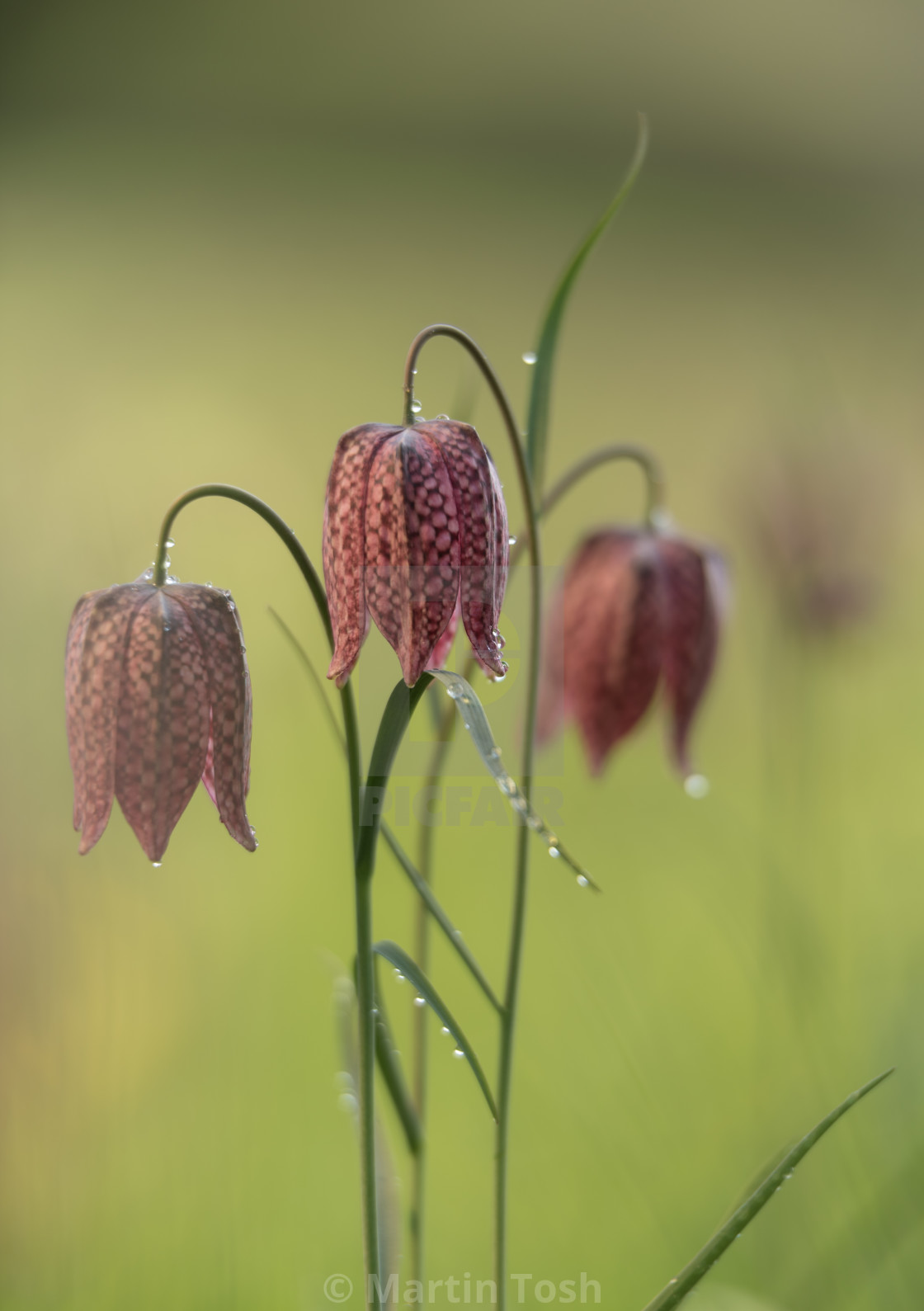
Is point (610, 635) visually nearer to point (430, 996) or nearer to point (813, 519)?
point (430, 996)

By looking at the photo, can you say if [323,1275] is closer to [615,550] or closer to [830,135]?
[615,550]

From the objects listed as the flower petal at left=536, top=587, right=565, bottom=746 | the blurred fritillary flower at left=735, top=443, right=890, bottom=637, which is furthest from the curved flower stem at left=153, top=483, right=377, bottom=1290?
the blurred fritillary flower at left=735, top=443, right=890, bottom=637

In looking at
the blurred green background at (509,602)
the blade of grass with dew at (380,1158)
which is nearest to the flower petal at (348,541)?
the blurred green background at (509,602)

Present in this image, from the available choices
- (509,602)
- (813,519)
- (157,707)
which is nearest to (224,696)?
(157,707)

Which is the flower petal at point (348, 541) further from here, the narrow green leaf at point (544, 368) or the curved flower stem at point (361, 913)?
the narrow green leaf at point (544, 368)

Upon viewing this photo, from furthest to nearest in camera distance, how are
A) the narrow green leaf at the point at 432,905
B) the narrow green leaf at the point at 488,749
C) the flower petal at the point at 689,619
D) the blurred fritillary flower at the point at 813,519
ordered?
the blurred fritillary flower at the point at 813,519 < the flower petal at the point at 689,619 < the narrow green leaf at the point at 432,905 < the narrow green leaf at the point at 488,749

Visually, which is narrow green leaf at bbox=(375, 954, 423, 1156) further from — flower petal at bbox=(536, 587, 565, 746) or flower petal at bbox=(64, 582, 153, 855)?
flower petal at bbox=(536, 587, 565, 746)

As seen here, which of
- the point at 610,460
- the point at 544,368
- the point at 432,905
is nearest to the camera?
the point at 432,905
